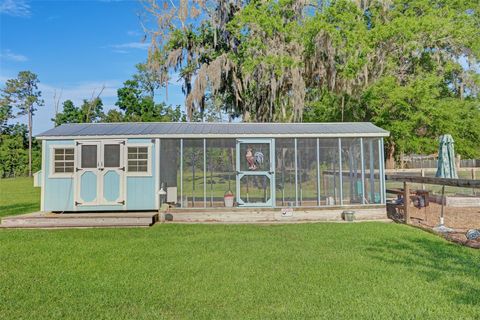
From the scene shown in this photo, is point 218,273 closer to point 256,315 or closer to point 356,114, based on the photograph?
point 256,315

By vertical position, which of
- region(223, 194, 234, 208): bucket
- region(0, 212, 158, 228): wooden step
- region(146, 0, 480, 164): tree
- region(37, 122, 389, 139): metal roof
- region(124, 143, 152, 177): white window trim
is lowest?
region(0, 212, 158, 228): wooden step

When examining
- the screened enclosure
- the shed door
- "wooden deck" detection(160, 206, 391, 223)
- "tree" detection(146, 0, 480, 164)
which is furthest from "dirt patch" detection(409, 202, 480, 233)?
the shed door

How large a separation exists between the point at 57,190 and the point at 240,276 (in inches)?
272

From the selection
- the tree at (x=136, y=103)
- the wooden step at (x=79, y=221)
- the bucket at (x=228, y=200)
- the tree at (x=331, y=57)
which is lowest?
the wooden step at (x=79, y=221)

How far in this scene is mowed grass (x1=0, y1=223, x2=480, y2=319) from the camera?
378cm

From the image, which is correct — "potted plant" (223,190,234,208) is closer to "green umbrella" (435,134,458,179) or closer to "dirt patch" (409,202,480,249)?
"dirt patch" (409,202,480,249)

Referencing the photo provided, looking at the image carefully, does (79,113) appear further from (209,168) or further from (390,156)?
(209,168)

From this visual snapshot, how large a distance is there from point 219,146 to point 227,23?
1034 cm

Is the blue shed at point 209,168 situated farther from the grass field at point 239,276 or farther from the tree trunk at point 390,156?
the tree trunk at point 390,156

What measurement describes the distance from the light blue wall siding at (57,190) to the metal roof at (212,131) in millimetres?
339

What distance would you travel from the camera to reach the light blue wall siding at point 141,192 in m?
9.88

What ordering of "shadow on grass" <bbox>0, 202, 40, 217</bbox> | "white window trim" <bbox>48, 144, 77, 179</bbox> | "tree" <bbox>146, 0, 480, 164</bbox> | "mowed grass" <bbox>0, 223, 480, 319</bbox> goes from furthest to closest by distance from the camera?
"tree" <bbox>146, 0, 480, 164</bbox>, "shadow on grass" <bbox>0, 202, 40, 217</bbox>, "white window trim" <bbox>48, 144, 77, 179</bbox>, "mowed grass" <bbox>0, 223, 480, 319</bbox>

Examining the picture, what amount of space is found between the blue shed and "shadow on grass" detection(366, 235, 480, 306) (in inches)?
120

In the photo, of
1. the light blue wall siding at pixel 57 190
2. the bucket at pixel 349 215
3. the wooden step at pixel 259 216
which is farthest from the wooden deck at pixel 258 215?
the light blue wall siding at pixel 57 190
